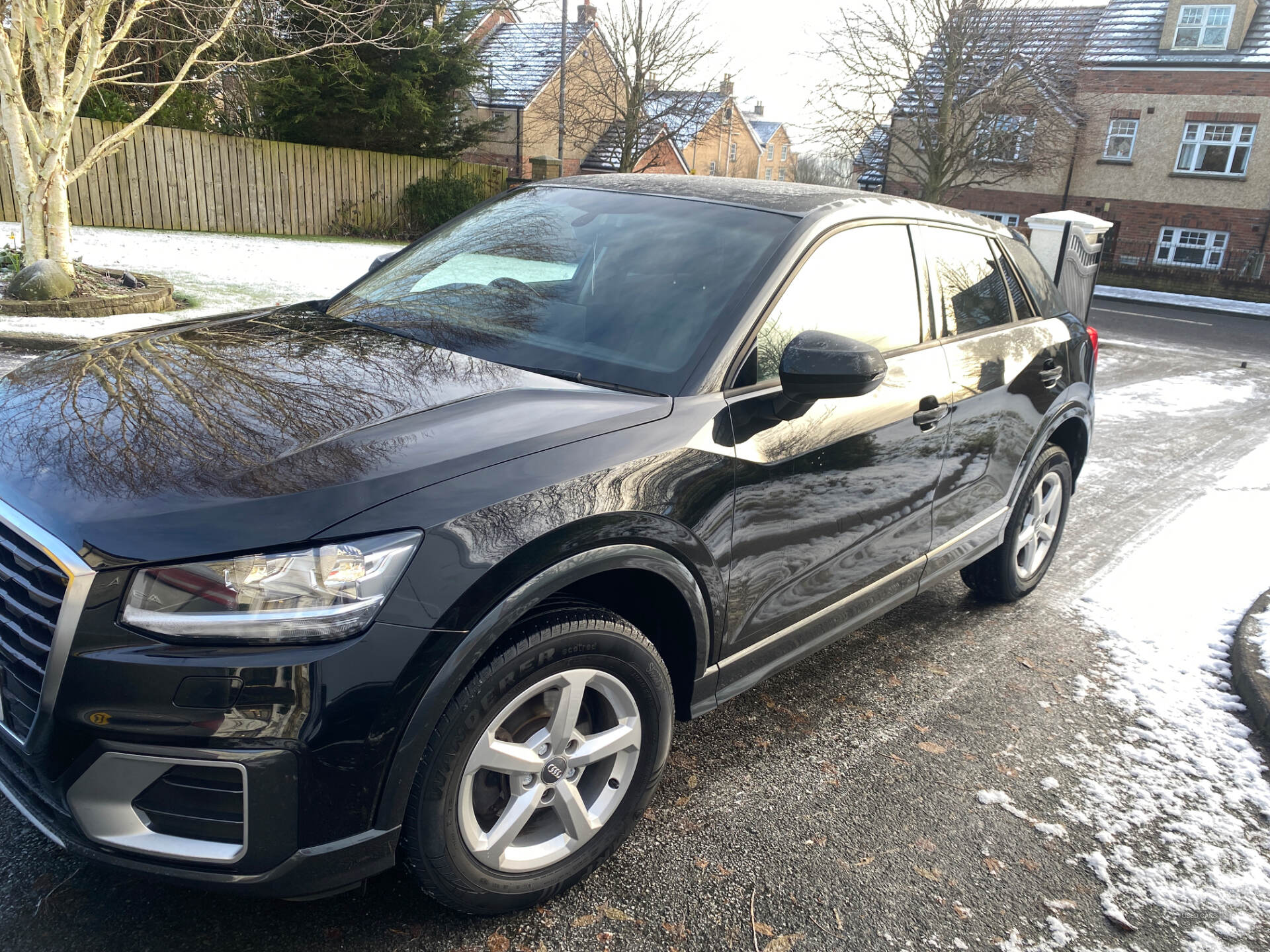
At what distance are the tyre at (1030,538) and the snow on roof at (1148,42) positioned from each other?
31773mm

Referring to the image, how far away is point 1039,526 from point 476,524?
3.47 meters

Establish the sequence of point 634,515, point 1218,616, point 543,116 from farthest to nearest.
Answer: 1. point 543,116
2. point 1218,616
3. point 634,515

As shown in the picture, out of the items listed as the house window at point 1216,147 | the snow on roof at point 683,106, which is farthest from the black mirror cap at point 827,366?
the house window at point 1216,147

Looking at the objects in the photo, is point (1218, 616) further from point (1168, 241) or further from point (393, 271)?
point (1168, 241)

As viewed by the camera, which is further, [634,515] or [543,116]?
[543,116]

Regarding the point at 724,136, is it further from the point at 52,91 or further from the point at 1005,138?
the point at 52,91

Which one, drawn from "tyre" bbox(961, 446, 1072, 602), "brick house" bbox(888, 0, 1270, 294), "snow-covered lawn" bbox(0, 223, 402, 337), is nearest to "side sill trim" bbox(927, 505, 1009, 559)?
"tyre" bbox(961, 446, 1072, 602)

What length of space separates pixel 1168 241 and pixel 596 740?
117 ft

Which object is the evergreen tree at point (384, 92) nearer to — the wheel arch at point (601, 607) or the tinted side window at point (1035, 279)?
the tinted side window at point (1035, 279)

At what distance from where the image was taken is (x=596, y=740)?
91.0 inches

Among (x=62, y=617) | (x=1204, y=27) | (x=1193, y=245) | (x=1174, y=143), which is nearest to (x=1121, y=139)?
(x=1174, y=143)

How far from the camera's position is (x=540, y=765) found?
2193 mm

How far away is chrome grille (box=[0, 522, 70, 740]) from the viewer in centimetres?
180

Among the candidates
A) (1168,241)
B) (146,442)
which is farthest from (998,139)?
(146,442)
